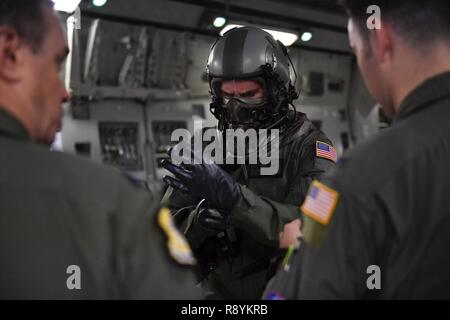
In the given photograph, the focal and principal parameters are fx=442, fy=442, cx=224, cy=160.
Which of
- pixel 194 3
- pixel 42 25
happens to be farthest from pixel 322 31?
pixel 42 25

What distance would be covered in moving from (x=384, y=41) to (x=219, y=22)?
13.1 ft

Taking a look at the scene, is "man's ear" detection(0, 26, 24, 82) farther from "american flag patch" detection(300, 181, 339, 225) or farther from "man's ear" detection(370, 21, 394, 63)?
"man's ear" detection(370, 21, 394, 63)

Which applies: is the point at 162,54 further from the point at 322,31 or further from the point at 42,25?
the point at 42,25

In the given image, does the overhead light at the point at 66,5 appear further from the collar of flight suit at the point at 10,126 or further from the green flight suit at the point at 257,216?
the collar of flight suit at the point at 10,126

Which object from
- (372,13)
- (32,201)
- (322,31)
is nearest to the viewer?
(32,201)

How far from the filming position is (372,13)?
1150mm

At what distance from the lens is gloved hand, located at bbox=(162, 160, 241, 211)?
1911 millimetres

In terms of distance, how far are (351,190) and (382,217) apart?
88 millimetres

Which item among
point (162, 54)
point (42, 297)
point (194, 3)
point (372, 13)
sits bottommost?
point (42, 297)

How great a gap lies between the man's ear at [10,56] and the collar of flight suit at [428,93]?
0.87 m

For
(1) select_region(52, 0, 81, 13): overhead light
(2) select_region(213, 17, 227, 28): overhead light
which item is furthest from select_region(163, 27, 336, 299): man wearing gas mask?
(2) select_region(213, 17, 227, 28): overhead light

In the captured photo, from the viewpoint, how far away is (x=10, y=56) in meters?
0.89

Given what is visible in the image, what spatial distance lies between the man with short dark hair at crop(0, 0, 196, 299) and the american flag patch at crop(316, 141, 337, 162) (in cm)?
128
